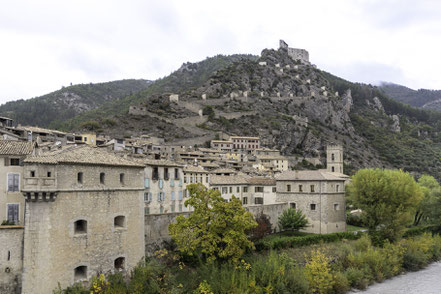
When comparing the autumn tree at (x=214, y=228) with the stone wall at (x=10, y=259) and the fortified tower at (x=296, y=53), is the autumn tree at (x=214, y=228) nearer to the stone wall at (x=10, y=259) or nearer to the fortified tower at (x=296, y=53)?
the stone wall at (x=10, y=259)

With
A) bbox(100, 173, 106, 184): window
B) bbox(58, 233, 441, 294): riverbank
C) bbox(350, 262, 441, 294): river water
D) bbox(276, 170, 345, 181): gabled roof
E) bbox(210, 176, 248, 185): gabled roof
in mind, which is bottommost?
bbox(350, 262, 441, 294): river water

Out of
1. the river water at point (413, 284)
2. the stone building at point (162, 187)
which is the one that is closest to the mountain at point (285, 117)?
the stone building at point (162, 187)

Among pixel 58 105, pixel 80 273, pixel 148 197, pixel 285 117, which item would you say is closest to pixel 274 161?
pixel 285 117

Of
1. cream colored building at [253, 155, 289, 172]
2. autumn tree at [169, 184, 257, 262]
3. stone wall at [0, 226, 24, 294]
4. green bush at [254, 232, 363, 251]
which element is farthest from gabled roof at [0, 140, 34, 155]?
cream colored building at [253, 155, 289, 172]

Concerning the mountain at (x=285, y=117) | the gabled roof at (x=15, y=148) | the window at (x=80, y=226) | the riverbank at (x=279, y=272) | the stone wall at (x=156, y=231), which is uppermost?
the mountain at (x=285, y=117)

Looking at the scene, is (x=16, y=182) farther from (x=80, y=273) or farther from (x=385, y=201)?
(x=385, y=201)

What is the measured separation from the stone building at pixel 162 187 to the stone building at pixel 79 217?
953 centimetres

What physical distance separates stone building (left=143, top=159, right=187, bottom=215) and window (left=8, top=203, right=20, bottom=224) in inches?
424

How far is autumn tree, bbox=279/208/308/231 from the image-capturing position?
36.1 m

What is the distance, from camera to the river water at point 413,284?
27.9 m

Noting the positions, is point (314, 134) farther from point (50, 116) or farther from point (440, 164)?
point (50, 116)

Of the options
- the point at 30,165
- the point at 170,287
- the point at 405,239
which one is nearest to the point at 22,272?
the point at 30,165

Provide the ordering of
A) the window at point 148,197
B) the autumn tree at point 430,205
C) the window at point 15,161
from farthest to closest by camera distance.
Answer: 1. the autumn tree at point 430,205
2. the window at point 148,197
3. the window at point 15,161

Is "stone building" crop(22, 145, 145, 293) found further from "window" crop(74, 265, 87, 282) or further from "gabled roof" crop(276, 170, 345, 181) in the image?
"gabled roof" crop(276, 170, 345, 181)
